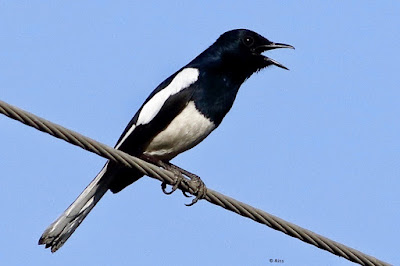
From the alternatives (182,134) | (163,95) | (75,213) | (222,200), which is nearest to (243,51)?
(163,95)

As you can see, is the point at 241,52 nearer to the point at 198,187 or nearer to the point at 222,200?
the point at 198,187

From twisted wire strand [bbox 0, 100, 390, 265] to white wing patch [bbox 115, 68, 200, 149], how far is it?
1.46 m

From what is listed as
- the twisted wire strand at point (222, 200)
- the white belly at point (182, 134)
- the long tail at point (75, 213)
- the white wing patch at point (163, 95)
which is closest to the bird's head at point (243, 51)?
the white wing patch at point (163, 95)

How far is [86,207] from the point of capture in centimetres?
710

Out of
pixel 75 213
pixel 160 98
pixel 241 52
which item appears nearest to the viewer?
pixel 75 213

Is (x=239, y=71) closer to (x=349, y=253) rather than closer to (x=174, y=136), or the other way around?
(x=174, y=136)

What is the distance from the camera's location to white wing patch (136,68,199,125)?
7.15 meters

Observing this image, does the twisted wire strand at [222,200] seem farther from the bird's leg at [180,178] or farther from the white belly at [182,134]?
the white belly at [182,134]

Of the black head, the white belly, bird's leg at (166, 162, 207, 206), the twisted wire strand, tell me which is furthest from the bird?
the twisted wire strand

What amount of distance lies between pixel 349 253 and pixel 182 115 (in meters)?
2.20

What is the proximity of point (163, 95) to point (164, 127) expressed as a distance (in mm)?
281

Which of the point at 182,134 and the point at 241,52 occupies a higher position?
the point at 241,52

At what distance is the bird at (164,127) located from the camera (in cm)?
707

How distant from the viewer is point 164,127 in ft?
23.4
